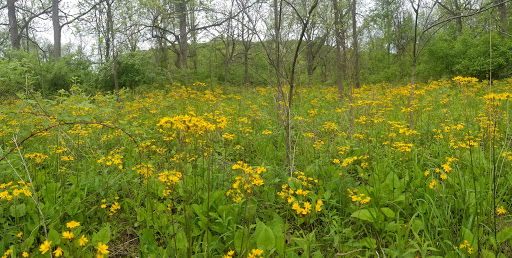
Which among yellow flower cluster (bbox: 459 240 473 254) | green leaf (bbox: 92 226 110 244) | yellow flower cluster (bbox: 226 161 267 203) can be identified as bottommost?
yellow flower cluster (bbox: 459 240 473 254)

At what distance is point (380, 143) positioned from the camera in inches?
124

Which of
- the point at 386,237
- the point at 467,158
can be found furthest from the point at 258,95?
the point at 386,237

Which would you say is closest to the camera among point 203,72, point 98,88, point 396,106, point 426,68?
point 396,106

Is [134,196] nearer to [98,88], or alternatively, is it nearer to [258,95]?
[258,95]

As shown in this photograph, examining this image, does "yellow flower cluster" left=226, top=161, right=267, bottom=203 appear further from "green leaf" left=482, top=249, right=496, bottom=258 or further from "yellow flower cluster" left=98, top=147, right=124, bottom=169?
"green leaf" left=482, top=249, right=496, bottom=258

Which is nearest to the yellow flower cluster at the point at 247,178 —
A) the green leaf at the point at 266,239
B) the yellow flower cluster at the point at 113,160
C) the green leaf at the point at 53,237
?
the green leaf at the point at 266,239

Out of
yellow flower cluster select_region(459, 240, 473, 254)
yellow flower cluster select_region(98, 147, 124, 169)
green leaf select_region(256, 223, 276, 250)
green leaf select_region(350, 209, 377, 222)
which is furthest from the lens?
yellow flower cluster select_region(98, 147, 124, 169)

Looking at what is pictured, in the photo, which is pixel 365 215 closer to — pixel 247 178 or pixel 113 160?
pixel 247 178

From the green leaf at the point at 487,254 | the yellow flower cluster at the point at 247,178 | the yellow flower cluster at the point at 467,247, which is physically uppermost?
the yellow flower cluster at the point at 247,178

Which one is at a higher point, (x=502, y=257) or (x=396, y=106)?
(x=396, y=106)

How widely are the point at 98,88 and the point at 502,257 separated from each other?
39.0ft

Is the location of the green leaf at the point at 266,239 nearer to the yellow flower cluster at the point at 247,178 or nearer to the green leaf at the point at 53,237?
the yellow flower cluster at the point at 247,178

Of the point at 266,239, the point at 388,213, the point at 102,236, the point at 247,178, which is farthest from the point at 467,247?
the point at 102,236

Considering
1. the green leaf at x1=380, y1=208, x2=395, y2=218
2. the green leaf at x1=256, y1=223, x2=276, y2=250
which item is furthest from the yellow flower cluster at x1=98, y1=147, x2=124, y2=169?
the green leaf at x1=380, y1=208, x2=395, y2=218
